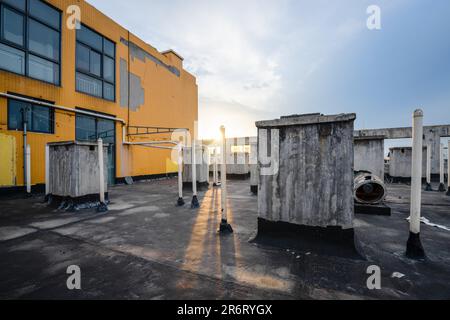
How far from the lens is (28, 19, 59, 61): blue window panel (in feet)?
27.9

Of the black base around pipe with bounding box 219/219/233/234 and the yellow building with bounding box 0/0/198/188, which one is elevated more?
the yellow building with bounding box 0/0/198/188

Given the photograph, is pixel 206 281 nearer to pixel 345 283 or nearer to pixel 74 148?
pixel 345 283

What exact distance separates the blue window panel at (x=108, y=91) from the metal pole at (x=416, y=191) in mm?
13200

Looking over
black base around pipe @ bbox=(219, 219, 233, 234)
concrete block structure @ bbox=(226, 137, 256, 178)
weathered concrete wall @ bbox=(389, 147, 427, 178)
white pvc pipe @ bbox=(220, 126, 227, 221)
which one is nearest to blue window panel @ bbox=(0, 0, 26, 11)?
white pvc pipe @ bbox=(220, 126, 227, 221)

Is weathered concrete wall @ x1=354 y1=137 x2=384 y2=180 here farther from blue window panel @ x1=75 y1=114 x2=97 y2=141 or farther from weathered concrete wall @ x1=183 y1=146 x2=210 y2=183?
blue window panel @ x1=75 y1=114 x2=97 y2=141

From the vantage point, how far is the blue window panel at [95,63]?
36.0ft

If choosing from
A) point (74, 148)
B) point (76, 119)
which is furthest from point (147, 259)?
point (76, 119)

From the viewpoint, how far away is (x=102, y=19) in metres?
11.5

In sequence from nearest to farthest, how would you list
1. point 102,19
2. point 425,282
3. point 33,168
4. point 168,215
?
point 425,282 → point 168,215 → point 33,168 → point 102,19

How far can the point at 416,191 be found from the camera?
272 cm

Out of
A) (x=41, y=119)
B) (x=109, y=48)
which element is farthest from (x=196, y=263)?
(x=109, y=48)

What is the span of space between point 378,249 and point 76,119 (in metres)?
12.3

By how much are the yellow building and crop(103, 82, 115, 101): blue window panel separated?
5 centimetres

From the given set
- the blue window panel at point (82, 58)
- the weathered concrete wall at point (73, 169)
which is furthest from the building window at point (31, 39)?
the weathered concrete wall at point (73, 169)
